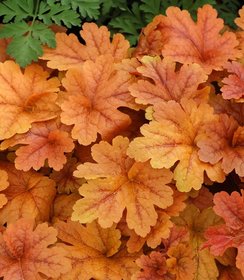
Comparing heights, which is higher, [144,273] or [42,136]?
[42,136]

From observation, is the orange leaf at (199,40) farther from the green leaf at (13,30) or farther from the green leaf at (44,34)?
the green leaf at (13,30)

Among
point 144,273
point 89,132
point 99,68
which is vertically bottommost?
point 144,273

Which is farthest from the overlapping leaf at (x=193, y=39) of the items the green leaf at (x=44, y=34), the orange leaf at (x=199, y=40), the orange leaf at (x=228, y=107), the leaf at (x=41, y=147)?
the leaf at (x=41, y=147)

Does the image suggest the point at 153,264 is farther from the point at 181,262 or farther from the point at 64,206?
the point at 64,206

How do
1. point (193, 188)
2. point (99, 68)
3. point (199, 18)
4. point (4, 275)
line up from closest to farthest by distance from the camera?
point (4, 275), point (193, 188), point (99, 68), point (199, 18)

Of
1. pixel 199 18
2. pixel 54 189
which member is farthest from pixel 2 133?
pixel 199 18

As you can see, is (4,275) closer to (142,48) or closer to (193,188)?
(193,188)

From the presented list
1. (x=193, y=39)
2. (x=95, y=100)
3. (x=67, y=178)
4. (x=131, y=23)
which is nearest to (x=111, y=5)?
(x=131, y=23)

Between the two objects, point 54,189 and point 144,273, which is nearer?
point 144,273
